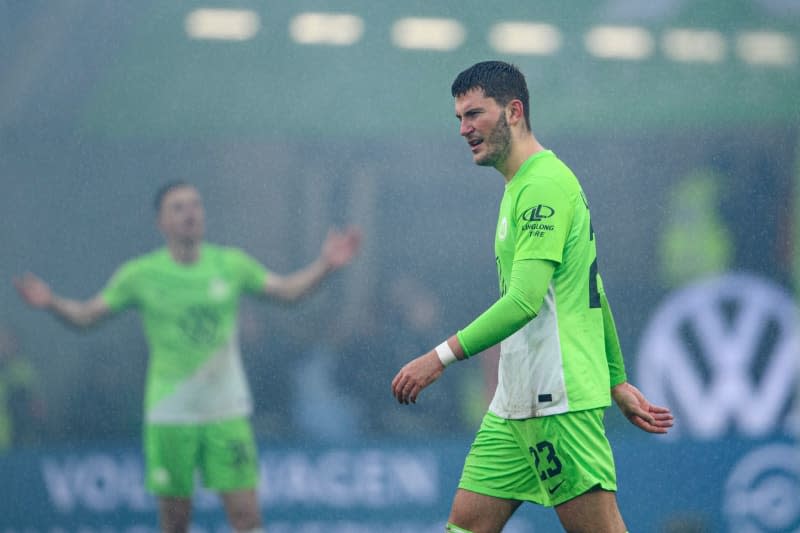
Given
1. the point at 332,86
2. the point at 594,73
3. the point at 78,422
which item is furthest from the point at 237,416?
the point at 594,73

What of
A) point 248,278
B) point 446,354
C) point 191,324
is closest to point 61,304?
point 191,324

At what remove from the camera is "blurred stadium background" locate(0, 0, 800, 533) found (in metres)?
6.05

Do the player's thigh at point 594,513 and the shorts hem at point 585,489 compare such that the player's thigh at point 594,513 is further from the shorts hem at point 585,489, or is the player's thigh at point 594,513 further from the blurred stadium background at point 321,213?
the blurred stadium background at point 321,213

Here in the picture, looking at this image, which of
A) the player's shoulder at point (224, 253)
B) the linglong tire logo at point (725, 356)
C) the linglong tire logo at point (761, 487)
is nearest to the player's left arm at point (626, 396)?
the linglong tire logo at point (725, 356)

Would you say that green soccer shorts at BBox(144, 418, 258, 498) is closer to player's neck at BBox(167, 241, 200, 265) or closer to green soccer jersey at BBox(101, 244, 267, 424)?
green soccer jersey at BBox(101, 244, 267, 424)

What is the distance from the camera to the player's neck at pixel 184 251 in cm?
608

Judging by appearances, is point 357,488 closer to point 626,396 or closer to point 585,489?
point 626,396

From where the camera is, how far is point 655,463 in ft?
20.0

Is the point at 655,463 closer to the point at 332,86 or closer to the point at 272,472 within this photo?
the point at 272,472

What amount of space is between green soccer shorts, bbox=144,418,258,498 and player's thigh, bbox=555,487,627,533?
8.35 ft

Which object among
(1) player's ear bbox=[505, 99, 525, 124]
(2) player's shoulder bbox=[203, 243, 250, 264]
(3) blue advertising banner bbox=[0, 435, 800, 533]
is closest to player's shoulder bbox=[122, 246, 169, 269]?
(2) player's shoulder bbox=[203, 243, 250, 264]

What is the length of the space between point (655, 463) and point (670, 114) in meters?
1.71

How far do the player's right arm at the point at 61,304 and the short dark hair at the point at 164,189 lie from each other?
1.75ft

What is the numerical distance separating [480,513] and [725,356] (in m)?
2.75
